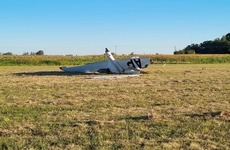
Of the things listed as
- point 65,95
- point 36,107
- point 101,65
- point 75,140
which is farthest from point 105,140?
point 101,65

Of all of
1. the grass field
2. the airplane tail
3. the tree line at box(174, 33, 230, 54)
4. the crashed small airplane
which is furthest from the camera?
the tree line at box(174, 33, 230, 54)

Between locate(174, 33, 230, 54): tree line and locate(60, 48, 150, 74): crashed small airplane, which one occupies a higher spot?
locate(174, 33, 230, 54): tree line

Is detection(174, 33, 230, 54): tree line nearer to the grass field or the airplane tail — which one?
the airplane tail

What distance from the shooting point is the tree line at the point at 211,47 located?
88.6 m

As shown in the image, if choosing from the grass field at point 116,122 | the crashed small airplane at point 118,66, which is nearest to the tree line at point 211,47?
the crashed small airplane at point 118,66

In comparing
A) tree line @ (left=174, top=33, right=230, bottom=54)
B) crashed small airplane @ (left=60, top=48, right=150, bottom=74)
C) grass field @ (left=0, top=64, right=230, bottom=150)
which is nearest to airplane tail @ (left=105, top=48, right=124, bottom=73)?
crashed small airplane @ (left=60, top=48, right=150, bottom=74)

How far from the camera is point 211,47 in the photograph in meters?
92.2

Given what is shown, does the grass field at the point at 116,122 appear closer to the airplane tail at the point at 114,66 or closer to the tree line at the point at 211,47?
the airplane tail at the point at 114,66

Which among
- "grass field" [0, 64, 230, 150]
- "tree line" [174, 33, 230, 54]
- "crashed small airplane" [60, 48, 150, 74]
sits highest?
"tree line" [174, 33, 230, 54]

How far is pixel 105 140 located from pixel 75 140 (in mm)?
458

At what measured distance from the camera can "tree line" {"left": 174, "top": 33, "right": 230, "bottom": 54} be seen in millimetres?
88562

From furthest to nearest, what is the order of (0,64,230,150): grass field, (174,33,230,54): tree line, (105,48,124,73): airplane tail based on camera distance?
1. (174,33,230,54): tree line
2. (105,48,124,73): airplane tail
3. (0,64,230,150): grass field

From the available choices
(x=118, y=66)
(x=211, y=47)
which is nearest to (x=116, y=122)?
(x=118, y=66)

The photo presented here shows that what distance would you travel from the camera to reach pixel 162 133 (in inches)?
246
